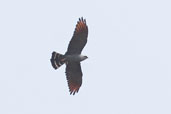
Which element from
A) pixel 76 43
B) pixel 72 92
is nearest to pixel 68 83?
pixel 72 92

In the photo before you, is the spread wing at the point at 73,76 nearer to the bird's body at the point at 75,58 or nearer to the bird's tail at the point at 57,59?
the bird's body at the point at 75,58

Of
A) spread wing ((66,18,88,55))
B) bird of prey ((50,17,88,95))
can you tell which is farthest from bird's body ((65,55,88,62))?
spread wing ((66,18,88,55))

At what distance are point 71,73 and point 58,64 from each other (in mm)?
937

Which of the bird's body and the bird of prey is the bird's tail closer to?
the bird of prey

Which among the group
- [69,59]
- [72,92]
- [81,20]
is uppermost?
[81,20]

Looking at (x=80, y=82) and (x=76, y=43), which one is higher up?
(x=76, y=43)

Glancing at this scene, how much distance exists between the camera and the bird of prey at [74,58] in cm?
2259

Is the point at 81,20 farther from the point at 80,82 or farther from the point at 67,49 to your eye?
the point at 80,82

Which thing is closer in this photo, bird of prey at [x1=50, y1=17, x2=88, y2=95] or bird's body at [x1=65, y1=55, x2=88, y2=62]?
bird of prey at [x1=50, y1=17, x2=88, y2=95]

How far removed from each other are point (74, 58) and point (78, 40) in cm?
92

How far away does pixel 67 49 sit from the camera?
22609mm

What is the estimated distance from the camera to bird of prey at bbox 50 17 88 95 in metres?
22.6

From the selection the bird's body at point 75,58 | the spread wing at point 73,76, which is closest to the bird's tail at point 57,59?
the bird's body at point 75,58

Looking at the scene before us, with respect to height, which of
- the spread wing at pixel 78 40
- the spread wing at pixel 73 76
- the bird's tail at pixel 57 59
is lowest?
the spread wing at pixel 73 76
